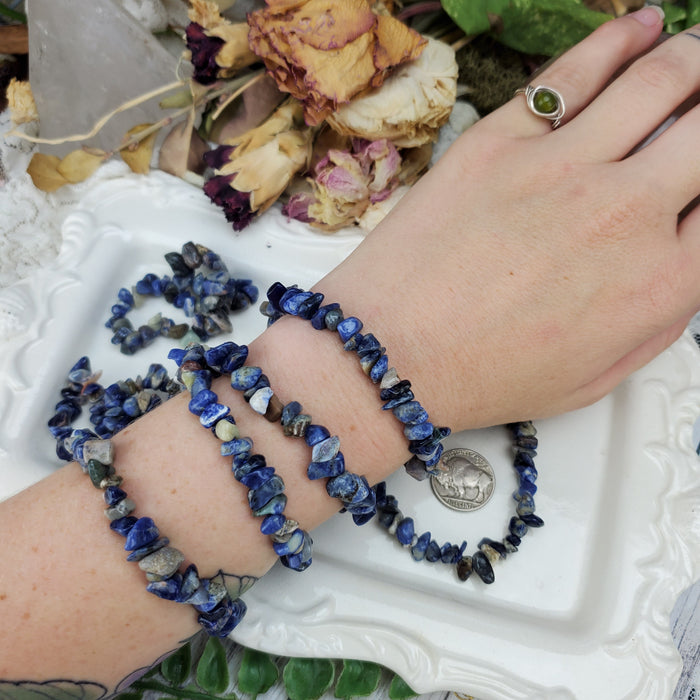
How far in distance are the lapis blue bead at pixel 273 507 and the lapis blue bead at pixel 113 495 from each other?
5.1 inches

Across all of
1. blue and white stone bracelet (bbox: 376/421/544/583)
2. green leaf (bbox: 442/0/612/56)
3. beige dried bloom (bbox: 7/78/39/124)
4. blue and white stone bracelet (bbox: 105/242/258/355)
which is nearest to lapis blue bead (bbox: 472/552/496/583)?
blue and white stone bracelet (bbox: 376/421/544/583)

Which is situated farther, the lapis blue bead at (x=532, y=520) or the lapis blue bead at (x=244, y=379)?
the lapis blue bead at (x=532, y=520)

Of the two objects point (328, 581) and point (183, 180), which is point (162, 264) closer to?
point (183, 180)

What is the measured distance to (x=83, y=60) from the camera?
996 mm

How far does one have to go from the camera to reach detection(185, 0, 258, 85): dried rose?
0.86m

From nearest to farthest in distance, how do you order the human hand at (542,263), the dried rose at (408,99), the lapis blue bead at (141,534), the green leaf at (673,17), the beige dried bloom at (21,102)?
the lapis blue bead at (141,534) → the human hand at (542,263) → the dried rose at (408,99) → the green leaf at (673,17) → the beige dried bloom at (21,102)

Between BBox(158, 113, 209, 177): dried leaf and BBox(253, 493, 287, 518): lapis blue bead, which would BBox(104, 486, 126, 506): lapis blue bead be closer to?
BBox(253, 493, 287, 518): lapis blue bead

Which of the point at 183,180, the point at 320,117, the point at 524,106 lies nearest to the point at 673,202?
the point at 524,106

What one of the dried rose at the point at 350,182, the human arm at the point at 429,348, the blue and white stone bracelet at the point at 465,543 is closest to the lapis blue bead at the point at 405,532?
the blue and white stone bracelet at the point at 465,543

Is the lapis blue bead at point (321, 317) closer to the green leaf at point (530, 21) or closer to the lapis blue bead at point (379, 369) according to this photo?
the lapis blue bead at point (379, 369)

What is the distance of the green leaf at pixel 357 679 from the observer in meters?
0.75

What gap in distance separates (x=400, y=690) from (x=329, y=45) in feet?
2.72

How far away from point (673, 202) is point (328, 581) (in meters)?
0.64

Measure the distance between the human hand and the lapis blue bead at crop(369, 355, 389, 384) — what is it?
1.7 inches
